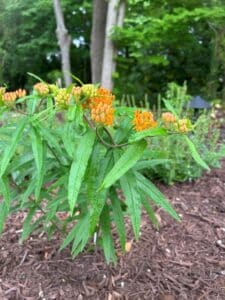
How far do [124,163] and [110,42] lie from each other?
6391mm

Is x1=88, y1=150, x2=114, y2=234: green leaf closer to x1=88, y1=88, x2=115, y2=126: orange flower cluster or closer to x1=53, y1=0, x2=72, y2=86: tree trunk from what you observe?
x1=88, y1=88, x2=115, y2=126: orange flower cluster

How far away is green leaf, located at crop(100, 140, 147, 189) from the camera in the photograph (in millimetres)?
1165

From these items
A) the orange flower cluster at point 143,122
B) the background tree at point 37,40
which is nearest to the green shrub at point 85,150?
the orange flower cluster at point 143,122

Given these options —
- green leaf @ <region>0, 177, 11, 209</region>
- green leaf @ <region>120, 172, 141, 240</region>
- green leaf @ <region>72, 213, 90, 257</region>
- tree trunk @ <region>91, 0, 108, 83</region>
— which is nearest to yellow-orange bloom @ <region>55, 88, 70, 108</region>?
green leaf @ <region>120, 172, 141, 240</region>

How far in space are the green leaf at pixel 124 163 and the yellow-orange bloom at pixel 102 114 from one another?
11 centimetres

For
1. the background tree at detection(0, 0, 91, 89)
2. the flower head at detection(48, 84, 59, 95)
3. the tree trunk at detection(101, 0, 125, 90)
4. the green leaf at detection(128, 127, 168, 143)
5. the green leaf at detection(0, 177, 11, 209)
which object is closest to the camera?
the green leaf at detection(128, 127, 168, 143)

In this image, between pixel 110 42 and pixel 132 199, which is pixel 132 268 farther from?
pixel 110 42

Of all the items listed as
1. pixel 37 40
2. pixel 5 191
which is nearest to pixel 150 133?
pixel 5 191

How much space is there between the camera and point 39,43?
9422 mm

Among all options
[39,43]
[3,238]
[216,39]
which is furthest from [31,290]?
[39,43]

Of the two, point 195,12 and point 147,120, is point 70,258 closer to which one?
point 147,120

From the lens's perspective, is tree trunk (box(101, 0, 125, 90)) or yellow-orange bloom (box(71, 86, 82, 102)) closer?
yellow-orange bloom (box(71, 86, 82, 102))

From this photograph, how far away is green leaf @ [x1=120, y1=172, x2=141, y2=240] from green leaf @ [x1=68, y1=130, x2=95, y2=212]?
217mm

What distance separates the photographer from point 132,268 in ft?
7.09
